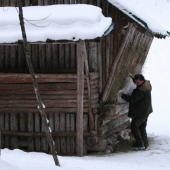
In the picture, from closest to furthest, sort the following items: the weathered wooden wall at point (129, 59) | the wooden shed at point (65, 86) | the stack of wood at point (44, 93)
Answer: the stack of wood at point (44, 93)
the wooden shed at point (65, 86)
the weathered wooden wall at point (129, 59)

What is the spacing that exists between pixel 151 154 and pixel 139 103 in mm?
1305

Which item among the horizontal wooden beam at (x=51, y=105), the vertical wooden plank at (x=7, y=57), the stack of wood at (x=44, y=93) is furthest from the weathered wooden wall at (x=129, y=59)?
the vertical wooden plank at (x=7, y=57)

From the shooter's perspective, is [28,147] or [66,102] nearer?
[66,102]

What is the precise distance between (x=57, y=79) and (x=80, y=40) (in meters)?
1.75

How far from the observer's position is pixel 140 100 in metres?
8.05

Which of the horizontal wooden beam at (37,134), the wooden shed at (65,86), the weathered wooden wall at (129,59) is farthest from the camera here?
the weathered wooden wall at (129,59)

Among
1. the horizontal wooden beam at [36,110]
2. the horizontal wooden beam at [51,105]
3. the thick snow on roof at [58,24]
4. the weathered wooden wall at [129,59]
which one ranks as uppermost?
the thick snow on roof at [58,24]

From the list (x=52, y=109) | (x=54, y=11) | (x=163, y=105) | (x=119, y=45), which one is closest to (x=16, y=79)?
(x=52, y=109)

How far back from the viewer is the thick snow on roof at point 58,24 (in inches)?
240

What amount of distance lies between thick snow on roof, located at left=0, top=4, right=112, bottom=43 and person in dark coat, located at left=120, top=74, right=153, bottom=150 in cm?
184

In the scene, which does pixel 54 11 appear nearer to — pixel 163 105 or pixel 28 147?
pixel 28 147

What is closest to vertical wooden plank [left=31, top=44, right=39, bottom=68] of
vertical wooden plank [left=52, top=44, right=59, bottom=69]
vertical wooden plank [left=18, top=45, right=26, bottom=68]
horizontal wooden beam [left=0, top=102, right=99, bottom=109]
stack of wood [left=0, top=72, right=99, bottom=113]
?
vertical wooden plank [left=18, top=45, right=26, bottom=68]

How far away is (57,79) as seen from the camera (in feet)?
24.8

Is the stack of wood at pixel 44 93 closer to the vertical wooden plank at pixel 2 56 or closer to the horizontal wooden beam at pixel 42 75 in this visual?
the horizontal wooden beam at pixel 42 75
